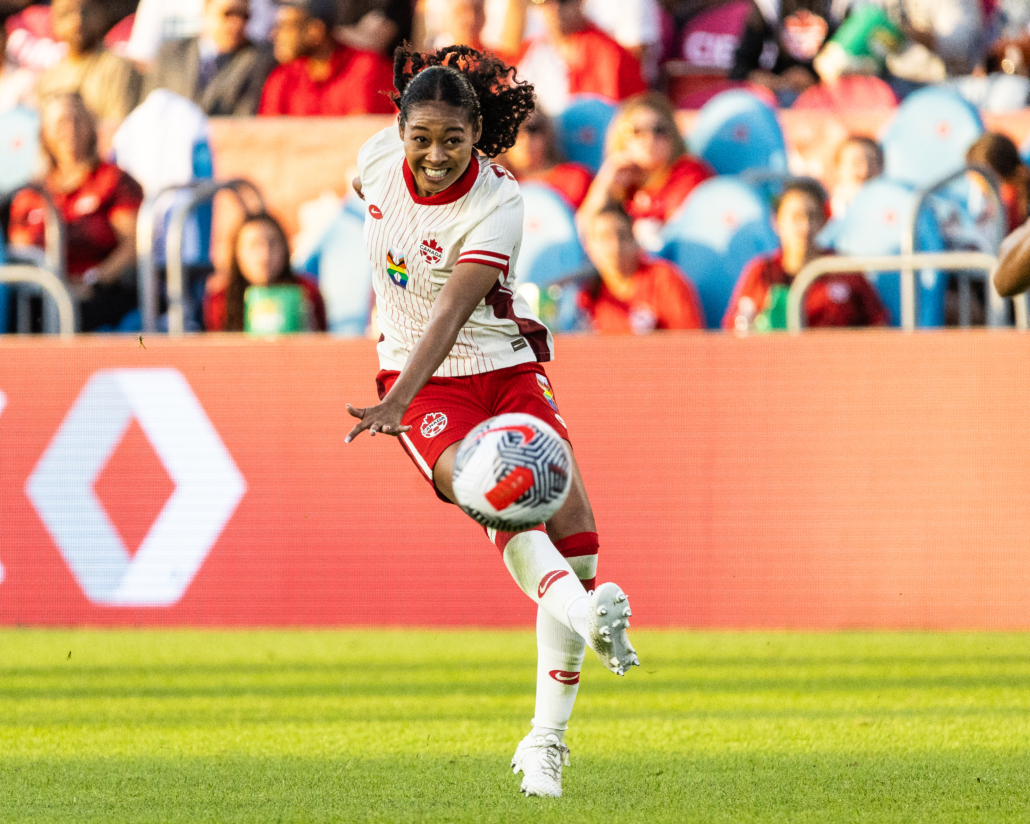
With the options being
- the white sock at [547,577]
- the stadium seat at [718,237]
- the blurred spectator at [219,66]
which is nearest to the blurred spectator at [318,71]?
the blurred spectator at [219,66]

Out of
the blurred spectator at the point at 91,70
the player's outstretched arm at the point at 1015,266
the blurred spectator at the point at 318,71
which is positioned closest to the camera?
the player's outstretched arm at the point at 1015,266

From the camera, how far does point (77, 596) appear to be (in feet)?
29.5

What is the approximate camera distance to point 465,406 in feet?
14.9

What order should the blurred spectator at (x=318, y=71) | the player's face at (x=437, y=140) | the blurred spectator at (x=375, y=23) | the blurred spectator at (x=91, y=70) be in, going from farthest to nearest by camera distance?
the blurred spectator at (x=91, y=70) < the blurred spectator at (x=375, y=23) < the blurred spectator at (x=318, y=71) < the player's face at (x=437, y=140)

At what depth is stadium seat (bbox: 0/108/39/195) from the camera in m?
10.9

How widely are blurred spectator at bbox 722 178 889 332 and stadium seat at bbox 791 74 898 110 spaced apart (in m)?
1.73

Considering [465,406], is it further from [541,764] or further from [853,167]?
[853,167]

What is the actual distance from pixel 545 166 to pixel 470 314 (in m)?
6.36

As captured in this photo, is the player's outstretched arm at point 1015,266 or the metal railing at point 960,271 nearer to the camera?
the player's outstretched arm at point 1015,266

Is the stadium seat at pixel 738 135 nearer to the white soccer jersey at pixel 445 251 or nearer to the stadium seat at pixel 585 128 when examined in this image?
the stadium seat at pixel 585 128

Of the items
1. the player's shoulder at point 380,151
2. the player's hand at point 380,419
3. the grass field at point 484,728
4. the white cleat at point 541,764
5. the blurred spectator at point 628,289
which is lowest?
the grass field at point 484,728

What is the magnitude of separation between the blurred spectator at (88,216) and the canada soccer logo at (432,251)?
6.00m

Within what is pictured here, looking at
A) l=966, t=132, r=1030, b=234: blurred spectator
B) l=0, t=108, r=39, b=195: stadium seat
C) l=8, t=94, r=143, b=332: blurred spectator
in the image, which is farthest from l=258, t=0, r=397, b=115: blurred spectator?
l=966, t=132, r=1030, b=234: blurred spectator

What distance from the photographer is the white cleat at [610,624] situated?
3984mm
